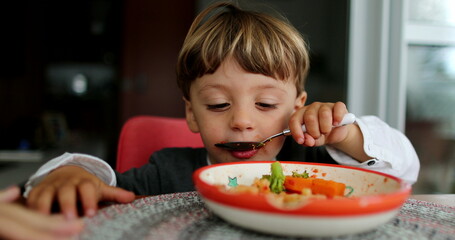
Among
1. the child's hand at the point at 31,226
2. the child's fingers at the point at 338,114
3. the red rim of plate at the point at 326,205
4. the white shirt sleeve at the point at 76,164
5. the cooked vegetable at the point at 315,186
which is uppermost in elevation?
the child's fingers at the point at 338,114

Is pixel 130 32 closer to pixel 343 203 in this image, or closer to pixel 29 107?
pixel 29 107

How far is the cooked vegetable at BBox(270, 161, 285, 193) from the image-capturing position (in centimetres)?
58

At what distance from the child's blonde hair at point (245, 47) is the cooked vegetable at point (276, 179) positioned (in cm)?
37

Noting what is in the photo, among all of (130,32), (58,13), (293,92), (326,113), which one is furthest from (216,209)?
(58,13)

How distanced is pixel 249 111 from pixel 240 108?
0.02 metres

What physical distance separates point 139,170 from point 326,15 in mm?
1722

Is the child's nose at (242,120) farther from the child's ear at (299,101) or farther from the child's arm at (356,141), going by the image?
the child's ear at (299,101)

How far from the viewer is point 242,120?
853 mm

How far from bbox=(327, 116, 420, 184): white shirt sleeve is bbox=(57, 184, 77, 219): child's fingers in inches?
27.1

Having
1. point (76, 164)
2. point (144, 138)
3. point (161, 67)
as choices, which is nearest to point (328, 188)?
point (76, 164)

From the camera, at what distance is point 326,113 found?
82 cm

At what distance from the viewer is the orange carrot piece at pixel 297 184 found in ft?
1.88

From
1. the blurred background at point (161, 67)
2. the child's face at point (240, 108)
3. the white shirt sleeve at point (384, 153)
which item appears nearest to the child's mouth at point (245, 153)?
the child's face at point (240, 108)

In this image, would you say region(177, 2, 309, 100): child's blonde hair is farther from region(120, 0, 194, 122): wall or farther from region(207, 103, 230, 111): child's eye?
region(120, 0, 194, 122): wall
